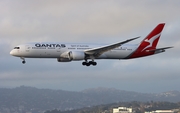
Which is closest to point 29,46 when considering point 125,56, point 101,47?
point 101,47

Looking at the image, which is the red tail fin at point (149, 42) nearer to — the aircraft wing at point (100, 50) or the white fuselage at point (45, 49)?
the aircraft wing at point (100, 50)

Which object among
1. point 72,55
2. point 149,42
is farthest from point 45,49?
point 149,42

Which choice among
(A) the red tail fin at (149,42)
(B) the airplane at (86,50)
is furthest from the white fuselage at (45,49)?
(A) the red tail fin at (149,42)

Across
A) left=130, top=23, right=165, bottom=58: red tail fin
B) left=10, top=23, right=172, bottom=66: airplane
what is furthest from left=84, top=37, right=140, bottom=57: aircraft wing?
left=130, top=23, right=165, bottom=58: red tail fin

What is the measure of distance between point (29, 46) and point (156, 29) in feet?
110

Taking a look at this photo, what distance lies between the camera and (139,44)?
101m

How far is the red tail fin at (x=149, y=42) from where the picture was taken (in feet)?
330

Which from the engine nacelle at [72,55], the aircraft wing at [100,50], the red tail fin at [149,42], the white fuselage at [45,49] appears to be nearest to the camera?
the white fuselage at [45,49]

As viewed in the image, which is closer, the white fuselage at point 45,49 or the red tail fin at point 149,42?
the white fuselage at point 45,49

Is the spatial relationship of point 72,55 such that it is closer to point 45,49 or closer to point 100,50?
point 45,49

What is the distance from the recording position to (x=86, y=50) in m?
92.7

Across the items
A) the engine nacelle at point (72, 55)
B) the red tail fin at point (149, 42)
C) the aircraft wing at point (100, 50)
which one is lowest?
the engine nacelle at point (72, 55)

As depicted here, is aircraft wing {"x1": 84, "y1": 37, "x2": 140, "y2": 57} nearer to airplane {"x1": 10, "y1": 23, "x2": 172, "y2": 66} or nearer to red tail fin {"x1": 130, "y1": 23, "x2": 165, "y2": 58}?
airplane {"x1": 10, "y1": 23, "x2": 172, "y2": 66}

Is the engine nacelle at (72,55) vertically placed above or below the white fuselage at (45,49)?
below
